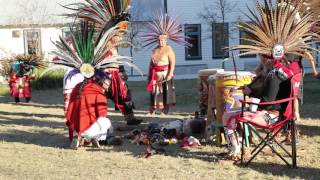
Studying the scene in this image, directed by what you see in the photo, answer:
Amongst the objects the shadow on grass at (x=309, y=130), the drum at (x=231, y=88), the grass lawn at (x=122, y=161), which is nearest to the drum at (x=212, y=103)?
the drum at (x=231, y=88)

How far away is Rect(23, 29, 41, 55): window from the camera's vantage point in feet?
83.7

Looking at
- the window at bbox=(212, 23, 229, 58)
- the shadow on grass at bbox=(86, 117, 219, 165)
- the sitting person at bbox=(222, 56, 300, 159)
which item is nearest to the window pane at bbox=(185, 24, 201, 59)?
the window at bbox=(212, 23, 229, 58)

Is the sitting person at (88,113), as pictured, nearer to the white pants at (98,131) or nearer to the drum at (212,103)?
the white pants at (98,131)

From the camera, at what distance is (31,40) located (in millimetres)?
26203

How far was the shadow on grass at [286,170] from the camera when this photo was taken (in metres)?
5.60

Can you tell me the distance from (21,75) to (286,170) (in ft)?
34.0

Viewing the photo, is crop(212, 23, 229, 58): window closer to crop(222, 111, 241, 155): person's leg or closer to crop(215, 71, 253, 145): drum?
crop(215, 71, 253, 145): drum

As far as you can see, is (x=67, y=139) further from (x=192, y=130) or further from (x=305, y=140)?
(x=305, y=140)

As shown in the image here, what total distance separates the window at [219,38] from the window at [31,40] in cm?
850

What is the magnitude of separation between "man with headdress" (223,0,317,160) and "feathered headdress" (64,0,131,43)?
282cm

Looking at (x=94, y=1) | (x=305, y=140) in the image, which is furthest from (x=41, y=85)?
(x=305, y=140)

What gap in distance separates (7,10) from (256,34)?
2459 centimetres

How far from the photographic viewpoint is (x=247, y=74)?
7023mm

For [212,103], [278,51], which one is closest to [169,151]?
[212,103]
